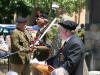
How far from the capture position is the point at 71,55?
17.6 feet

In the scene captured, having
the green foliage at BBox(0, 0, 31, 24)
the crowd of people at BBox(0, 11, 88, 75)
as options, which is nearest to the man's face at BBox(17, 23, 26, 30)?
the crowd of people at BBox(0, 11, 88, 75)

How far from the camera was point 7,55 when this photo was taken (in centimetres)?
798

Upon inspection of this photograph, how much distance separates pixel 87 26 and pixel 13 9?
2335 centimetres

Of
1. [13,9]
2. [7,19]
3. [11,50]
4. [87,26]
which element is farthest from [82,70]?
[7,19]

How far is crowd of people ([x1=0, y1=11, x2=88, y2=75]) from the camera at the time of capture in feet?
17.7

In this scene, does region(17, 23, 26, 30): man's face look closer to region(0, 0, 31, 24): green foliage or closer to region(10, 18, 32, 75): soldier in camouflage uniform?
region(10, 18, 32, 75): soldier in camouflage uniform

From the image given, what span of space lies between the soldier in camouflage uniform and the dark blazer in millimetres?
2863

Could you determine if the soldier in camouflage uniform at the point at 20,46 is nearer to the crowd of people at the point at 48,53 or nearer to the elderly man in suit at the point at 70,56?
the crowd of people at the point at 48,53

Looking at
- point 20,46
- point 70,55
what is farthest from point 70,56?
point 20,46

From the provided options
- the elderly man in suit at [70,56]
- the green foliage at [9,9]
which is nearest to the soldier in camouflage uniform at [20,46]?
the elderly man in suit at [70,56]

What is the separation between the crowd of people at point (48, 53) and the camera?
5.38 meters

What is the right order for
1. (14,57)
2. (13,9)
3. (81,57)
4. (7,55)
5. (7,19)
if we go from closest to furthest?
1. (81,57)
2. (7,55)
3. (14,57)
4. (13,9)
5. (7,19)

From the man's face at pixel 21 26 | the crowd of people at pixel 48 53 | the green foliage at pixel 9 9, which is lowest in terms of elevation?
the green foliage at pixel 9 9

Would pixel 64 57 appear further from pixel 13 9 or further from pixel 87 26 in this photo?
pixel 13 9
